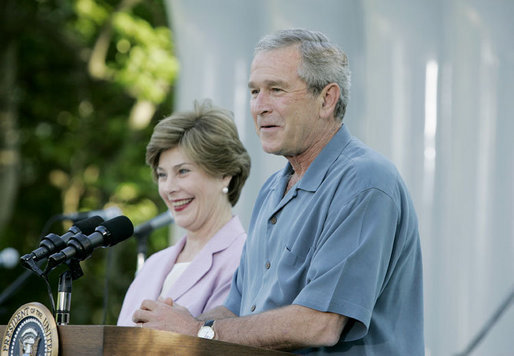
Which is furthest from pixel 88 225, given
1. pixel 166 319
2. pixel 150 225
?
pixel 150 225

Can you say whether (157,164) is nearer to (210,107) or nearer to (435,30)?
(210,107)

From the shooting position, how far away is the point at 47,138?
1358 centimetres

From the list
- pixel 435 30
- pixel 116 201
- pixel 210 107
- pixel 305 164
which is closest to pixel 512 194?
pixel 435 30

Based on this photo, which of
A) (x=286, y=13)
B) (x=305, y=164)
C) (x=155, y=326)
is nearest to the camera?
(x=155, y=326)

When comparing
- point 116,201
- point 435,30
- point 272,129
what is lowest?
point 116,201

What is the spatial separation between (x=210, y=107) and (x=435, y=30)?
1.77 meters

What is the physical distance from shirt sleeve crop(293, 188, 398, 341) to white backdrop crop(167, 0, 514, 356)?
7.87 feet

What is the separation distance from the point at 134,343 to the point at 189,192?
6.68ft

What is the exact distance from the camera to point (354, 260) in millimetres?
2652

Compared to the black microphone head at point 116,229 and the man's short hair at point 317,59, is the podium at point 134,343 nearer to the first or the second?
the black microphone head at point 116,229

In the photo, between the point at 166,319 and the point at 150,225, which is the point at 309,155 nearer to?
the point at 166,319

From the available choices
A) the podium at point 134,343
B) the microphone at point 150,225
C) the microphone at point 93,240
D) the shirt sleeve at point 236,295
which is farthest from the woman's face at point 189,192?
the podium at point 134,343

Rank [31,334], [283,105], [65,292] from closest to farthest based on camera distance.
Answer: [31,334] → [65,292] → [283,105]

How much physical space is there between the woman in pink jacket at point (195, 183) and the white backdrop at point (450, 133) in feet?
4.72
